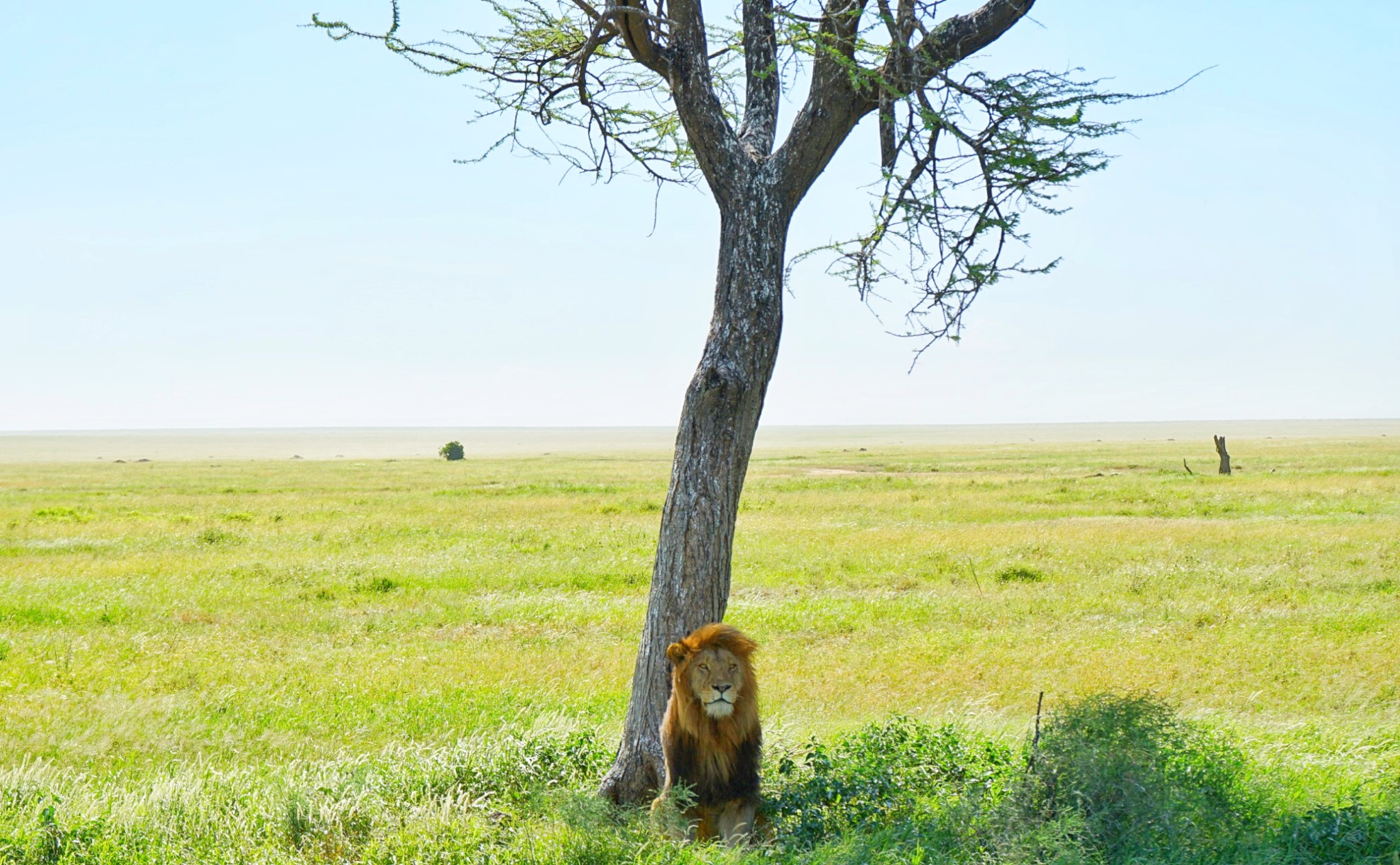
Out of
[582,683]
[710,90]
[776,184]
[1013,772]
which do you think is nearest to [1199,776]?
[1013,772]

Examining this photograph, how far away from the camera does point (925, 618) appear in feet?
54.7

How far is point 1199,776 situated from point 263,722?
851 centimetres

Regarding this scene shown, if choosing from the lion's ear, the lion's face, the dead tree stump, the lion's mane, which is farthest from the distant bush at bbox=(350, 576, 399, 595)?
the dead tree stump

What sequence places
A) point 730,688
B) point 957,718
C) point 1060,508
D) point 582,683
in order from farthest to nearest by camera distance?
point 1060,508 < point 582,683 < point 957,718 < point 730,688

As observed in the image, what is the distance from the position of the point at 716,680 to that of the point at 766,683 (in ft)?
21.9

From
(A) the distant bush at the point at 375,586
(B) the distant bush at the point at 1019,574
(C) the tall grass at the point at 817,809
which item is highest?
(C) the tall grass at the point at 817,809

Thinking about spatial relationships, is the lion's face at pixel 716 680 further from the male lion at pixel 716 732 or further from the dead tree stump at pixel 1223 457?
the dead tree stump at pixel 1223 457

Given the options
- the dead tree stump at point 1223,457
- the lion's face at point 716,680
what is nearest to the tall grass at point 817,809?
the lion's face at point 716,680

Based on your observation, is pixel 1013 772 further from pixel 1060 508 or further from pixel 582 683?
pixel 1060 508

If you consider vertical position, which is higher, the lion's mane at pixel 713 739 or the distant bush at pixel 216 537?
the lion's mane at pixel 713 739

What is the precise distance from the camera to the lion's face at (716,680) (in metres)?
5.84

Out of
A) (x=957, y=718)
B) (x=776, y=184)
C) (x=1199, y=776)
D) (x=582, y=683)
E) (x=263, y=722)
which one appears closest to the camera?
(x=1199, y=776)

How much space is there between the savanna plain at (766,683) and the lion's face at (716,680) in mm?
748

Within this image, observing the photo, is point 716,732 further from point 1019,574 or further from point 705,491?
point 1019,574
